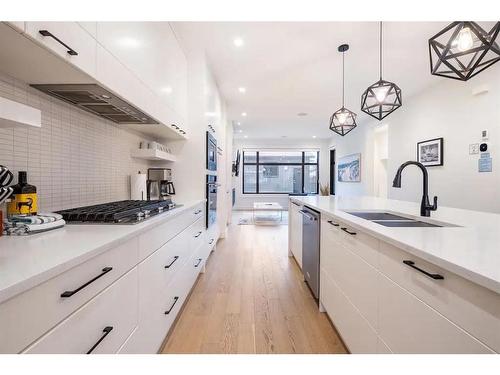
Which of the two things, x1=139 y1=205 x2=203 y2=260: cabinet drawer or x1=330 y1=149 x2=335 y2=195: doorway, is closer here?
x1=139 y1=205 x2=203 y2=260: cabinet drawer

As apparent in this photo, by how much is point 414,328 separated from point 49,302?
3.79ft

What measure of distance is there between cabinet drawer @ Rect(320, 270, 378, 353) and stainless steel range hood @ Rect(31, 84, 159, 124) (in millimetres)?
1848

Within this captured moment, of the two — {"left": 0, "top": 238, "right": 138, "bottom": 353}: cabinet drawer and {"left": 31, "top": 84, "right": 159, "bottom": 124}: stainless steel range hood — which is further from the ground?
{"left": 31, "top": 84, "right": 159, "bottom": 124}: stainless steel range hood

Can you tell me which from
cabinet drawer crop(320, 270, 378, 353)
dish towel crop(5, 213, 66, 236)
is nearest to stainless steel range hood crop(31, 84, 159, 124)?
dish towel crop(5, 213, 66, 236)

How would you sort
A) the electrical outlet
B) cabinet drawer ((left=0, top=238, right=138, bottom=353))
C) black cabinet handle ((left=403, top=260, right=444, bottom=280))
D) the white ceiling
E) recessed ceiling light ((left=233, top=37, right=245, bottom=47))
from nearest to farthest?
cabinet drawer ((left=0, top=238, right=138, bottom=353)) → black cabinet handle ((left=403, top=260, right=444, bottom=280)) → the white ceiling → recessed ceiling light ((left=233, top=37, right=245, bottom=47)) → the electrical outlet

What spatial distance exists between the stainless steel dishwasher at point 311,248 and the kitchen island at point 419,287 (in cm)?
45

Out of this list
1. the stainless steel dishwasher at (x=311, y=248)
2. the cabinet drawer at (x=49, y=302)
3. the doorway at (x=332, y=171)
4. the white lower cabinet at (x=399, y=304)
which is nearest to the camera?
the cabinet drawer at (x=49, y=302)

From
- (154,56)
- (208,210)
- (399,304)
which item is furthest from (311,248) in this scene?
(154,56)

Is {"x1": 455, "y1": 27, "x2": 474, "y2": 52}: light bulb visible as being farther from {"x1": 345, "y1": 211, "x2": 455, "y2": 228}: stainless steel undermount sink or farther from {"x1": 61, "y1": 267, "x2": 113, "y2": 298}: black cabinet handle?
{"x1": 61, "y1": 267, "x2": 113, "y2": 298}: black cabinet handle

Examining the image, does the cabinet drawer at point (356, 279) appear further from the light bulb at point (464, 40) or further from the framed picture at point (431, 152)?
the framed picture at point (431, 152)

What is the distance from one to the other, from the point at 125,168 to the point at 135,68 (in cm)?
104

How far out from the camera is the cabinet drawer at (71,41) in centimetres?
92

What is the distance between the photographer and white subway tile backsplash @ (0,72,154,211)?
4.17 feet

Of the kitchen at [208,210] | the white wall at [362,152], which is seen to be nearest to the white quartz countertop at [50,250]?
the kitchen at [208,210]
